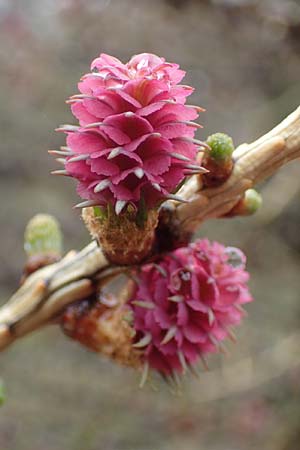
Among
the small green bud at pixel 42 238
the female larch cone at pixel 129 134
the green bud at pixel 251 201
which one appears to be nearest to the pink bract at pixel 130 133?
the female larch cone at pixel 129 134

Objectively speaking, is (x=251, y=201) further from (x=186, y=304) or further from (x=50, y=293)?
(x=50, y=293)

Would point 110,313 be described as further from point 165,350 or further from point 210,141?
point 210,141

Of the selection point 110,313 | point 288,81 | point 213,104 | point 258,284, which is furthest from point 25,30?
point 110,313

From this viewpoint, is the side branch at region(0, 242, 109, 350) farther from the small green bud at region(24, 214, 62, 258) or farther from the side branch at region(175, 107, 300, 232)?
the side branch at region(175, 107, 300, 232)

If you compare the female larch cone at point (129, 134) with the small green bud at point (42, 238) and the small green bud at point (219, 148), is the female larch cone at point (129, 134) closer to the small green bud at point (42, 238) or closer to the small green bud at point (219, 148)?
the small green bud at point (219, 148)

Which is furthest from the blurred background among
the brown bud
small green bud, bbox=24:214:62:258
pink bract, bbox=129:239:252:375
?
the brown bud

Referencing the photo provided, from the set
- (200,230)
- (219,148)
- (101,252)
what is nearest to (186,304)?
(101,252)
